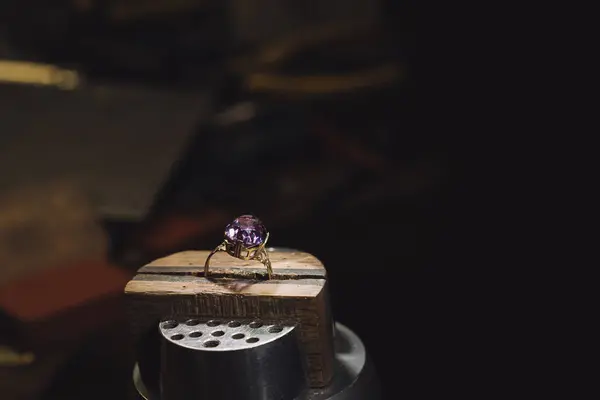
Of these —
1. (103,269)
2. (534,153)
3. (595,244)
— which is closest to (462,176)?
(534,153)

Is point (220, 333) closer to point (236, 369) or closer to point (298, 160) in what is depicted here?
point (236, 369)

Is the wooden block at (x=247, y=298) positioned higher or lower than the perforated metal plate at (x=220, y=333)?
higher

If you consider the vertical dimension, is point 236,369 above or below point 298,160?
below

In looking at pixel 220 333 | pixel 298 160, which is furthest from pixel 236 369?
pixel 298 160

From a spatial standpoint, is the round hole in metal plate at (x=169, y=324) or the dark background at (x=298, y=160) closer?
the round hole in metal plate at (x=169, y=324)

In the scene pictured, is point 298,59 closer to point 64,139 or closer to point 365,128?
point 365,128

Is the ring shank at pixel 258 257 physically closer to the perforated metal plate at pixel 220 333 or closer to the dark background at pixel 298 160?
the perforated metal plate at pixel 220 333

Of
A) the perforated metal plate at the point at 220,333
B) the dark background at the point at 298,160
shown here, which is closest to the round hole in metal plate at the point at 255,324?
the perforated metal plate at the point at 220,333
